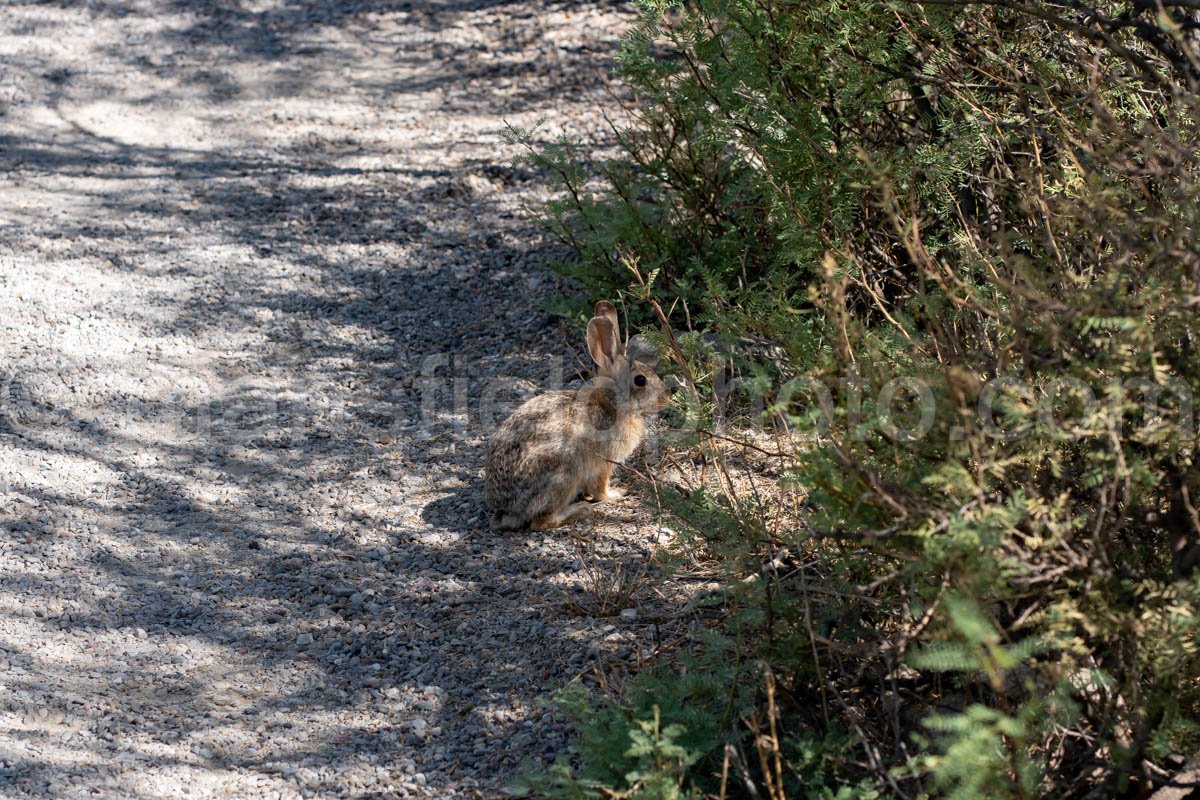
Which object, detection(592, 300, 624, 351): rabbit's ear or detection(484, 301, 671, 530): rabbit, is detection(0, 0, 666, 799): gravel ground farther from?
detection(592, 300, 624, 351): rabbit's ear

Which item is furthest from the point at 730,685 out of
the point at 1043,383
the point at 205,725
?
the point at 205,725

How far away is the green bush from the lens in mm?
3061

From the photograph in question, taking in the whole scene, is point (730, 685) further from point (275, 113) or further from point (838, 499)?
point (275, 113)

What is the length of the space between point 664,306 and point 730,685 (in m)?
3.26

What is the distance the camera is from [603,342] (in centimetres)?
615

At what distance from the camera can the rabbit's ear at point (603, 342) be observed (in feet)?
19.9

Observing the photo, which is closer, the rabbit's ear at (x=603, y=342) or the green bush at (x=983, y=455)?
the green bush at (x=983, y=455)

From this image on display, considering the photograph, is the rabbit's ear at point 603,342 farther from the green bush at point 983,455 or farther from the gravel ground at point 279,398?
the green bush at point 983,455

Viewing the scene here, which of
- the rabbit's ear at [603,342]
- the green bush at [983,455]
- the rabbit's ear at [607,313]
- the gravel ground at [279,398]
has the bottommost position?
the gravel ground at [279,398]

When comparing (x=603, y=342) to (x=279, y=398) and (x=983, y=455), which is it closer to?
(x=279, y=398)

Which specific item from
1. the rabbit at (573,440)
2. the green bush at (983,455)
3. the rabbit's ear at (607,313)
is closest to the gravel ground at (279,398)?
the rabbit at (573,440)

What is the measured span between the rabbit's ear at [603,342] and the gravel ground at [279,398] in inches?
28.8

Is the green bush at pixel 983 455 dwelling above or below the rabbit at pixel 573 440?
above

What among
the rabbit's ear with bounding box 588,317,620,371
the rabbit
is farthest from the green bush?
the rabbit's ear with bounding box 588,317,620,371
